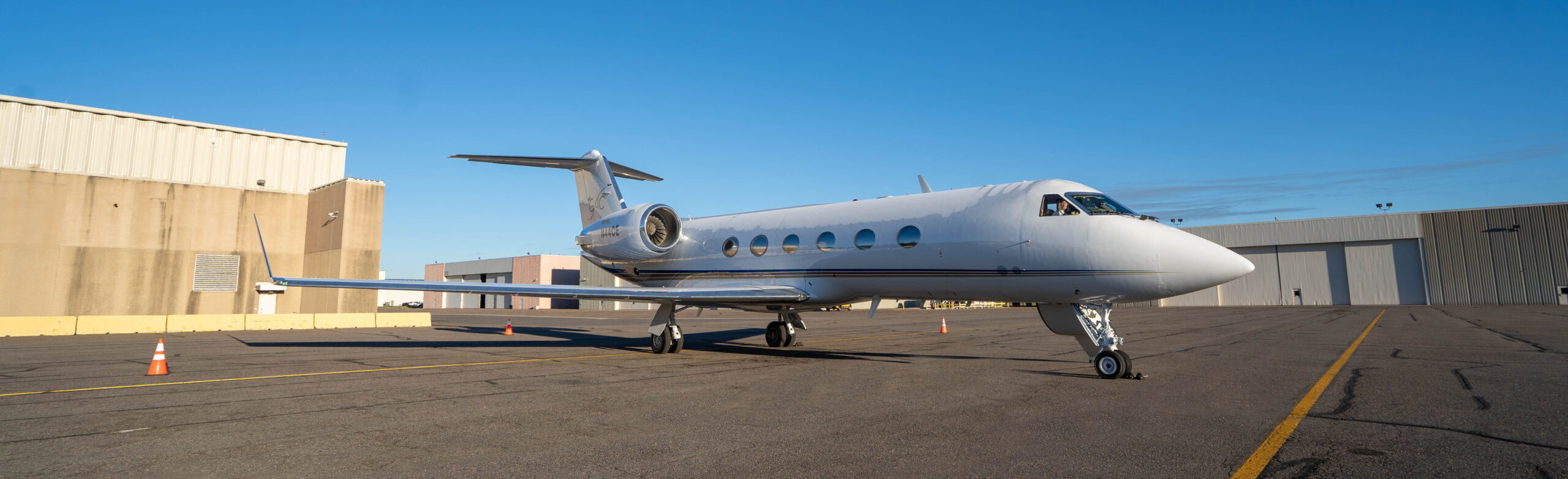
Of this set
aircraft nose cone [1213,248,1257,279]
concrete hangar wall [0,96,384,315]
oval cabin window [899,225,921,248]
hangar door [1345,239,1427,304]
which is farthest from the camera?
hangar door [1345,239,1427,304]

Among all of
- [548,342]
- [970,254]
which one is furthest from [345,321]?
[970,254]

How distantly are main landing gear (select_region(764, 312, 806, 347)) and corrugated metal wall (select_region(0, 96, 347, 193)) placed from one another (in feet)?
89.1

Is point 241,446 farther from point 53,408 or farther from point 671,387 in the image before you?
point 671,387

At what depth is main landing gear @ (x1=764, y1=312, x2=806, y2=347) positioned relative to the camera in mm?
15883

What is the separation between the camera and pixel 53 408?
6.88 m

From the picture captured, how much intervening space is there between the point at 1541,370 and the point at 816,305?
10.4 meters

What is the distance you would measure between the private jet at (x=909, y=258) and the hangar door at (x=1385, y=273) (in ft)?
175

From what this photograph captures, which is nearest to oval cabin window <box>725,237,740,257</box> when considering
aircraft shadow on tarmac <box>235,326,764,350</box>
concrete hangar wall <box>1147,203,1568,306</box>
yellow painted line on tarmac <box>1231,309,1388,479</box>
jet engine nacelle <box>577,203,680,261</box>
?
jet engine nacelle <box>577,203,680,261</box>

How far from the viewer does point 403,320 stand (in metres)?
26.5

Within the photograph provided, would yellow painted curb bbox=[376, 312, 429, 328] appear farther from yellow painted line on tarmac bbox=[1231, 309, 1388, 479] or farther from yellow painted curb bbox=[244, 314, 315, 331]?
yellow painted line on tarmac bbox=[1231, 309, 1388, 479]

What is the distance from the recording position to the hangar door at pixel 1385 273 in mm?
48938

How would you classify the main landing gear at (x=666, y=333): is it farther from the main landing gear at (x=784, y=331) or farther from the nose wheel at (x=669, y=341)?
the main landing gear at (x=784, y=331)

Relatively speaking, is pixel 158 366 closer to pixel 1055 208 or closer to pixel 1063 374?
pixel 1063 374

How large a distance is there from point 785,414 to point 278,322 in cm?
2444
